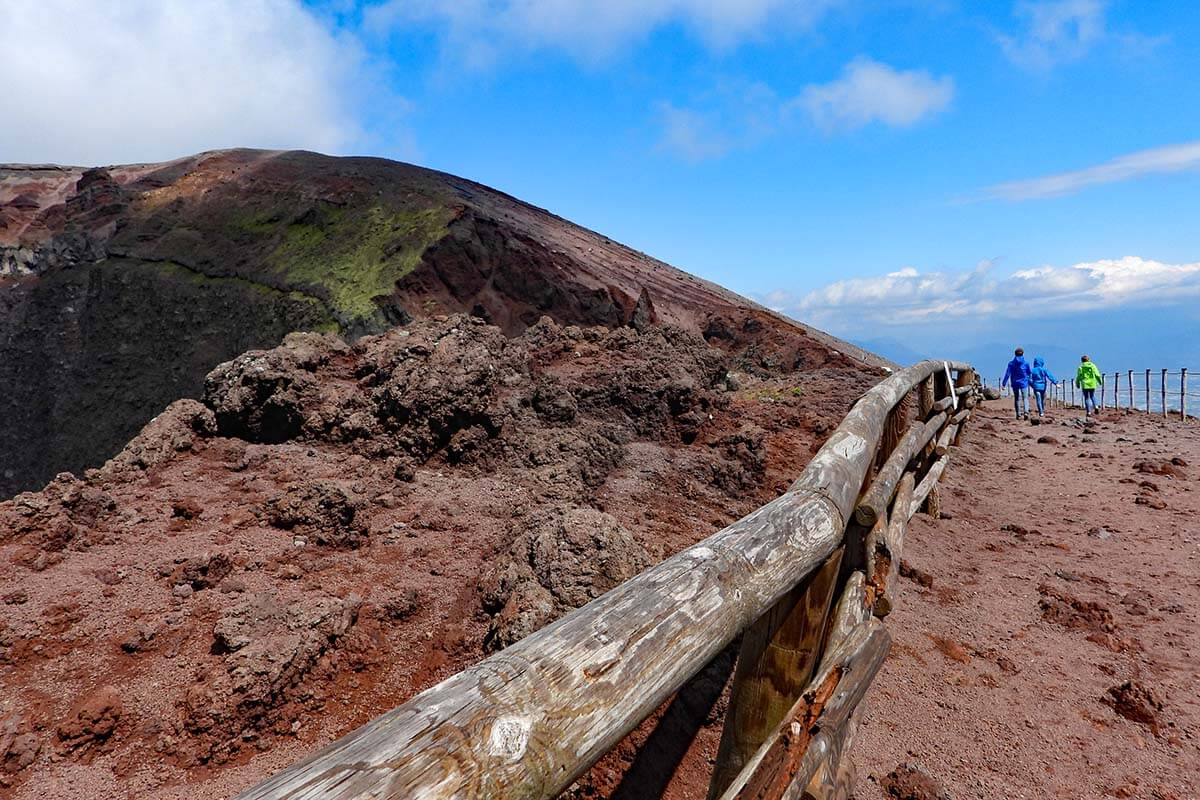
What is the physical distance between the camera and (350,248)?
44.5 ft

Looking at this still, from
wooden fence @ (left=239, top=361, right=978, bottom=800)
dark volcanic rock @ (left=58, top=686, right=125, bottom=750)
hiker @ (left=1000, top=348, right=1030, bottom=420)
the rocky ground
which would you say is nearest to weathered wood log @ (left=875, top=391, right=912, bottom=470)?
the rocky ground

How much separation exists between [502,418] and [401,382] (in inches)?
35.6

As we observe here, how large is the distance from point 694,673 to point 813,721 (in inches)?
28.4

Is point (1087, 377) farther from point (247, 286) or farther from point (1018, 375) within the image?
point (247, 286)

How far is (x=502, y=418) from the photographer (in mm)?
5684

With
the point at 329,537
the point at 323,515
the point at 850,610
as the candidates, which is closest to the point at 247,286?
the point at 323,515

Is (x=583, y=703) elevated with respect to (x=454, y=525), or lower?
elevated

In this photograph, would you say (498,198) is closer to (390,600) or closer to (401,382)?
(401,382)

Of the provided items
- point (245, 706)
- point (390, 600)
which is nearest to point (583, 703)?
point (245, 706)

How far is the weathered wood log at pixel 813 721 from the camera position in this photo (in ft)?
5.81

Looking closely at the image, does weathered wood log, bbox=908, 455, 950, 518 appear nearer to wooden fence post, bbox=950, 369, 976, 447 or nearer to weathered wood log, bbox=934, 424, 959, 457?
weathered wood log, bbox=934, 424, 959, 457

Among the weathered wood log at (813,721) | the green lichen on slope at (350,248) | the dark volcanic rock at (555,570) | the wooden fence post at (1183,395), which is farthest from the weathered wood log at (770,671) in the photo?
the wooden fence post at (1183,395)

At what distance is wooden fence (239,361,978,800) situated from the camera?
961mm

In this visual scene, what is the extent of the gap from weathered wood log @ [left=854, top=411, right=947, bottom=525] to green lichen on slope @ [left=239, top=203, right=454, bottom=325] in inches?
365
